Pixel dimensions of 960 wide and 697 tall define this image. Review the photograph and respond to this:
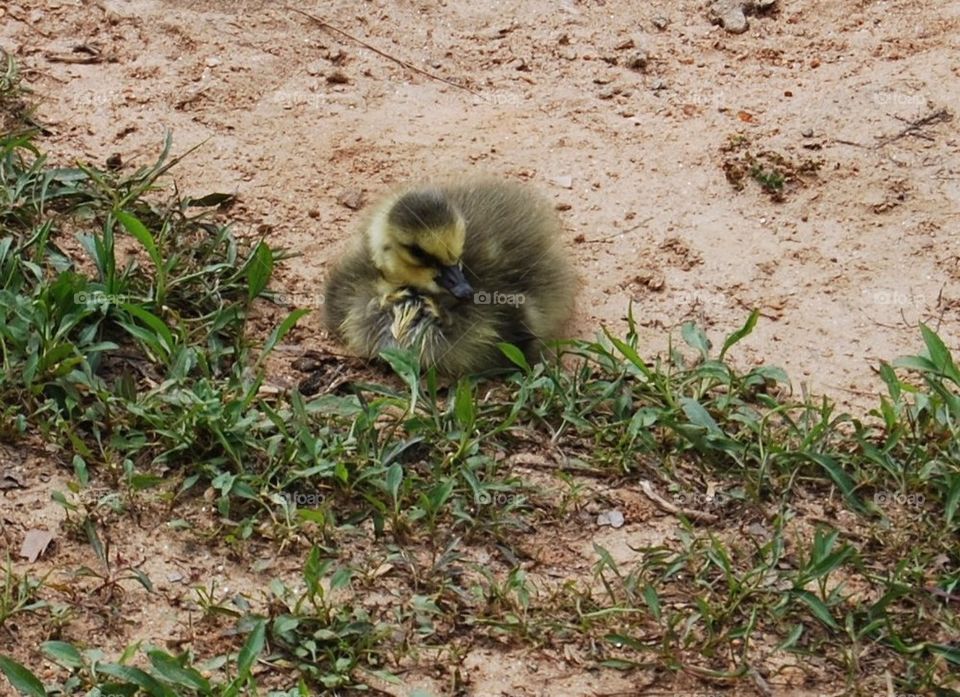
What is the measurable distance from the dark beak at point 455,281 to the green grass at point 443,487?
0.92 ft

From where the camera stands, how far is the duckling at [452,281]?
5227 millimetres

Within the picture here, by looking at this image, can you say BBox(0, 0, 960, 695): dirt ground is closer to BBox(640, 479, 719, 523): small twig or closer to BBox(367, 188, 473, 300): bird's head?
BBox(367, 188, 473, 300): bird's head

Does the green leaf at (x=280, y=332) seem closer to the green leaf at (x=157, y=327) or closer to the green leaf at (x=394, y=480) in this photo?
the green leaf at (x=157, y=327)

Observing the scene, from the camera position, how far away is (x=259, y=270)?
5.46 m

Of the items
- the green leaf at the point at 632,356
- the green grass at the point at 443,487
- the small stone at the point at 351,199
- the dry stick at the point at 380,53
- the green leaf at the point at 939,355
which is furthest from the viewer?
the dry stick at the point at 380,53

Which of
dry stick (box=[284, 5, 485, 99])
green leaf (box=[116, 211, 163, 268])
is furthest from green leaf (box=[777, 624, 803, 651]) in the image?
dry stick (box=[284, 5, 485, 99])

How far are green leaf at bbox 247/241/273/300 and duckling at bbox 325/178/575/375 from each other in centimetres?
23

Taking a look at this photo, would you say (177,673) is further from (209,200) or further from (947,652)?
(209,200)

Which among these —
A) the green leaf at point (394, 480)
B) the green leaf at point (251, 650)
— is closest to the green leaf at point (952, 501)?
the green leaf at point (394, 480)

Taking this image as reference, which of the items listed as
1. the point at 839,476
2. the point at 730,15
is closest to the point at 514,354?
the point at 839,476

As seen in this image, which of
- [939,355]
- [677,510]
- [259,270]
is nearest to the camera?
[677,510]

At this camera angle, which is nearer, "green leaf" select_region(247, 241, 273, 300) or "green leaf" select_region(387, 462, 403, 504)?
"green leaf" select_region(387, 462, 403, 504)

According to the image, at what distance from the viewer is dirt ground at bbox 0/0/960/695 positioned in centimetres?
565

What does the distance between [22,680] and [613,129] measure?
349cm
